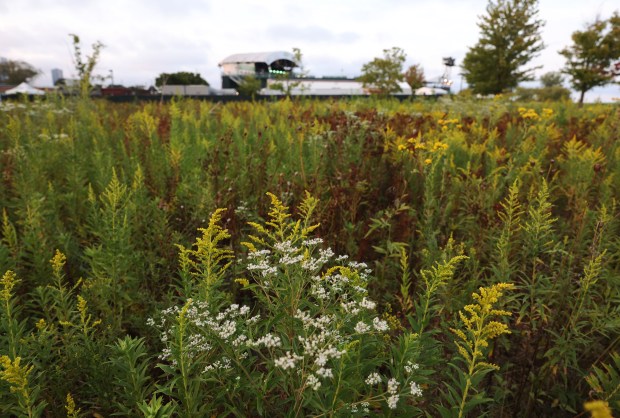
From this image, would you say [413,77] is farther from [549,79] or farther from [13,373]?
[549,79]

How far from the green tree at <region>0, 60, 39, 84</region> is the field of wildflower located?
280 ft

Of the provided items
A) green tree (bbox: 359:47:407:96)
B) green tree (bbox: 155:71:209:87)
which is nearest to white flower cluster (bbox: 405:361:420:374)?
green tree (bbox: 359:47:407:96)

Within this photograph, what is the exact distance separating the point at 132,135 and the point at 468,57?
30.3m

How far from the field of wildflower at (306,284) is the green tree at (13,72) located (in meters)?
85.4

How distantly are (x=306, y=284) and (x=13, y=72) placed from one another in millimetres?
91707

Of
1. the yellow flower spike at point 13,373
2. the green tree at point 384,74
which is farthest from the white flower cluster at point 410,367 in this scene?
the green tree at point 384,74

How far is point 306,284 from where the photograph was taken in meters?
1.86

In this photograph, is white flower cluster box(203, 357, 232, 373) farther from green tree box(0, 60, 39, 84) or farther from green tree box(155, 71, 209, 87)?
green tree box(0, 60, 39, 84)

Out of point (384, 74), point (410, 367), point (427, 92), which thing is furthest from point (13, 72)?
point (410, 367)

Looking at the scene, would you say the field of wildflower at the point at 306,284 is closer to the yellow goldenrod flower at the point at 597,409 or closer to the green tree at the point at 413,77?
the yellow goldenrod flower at the point at 597,409

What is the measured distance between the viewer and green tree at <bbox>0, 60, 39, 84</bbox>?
71188 millimetres

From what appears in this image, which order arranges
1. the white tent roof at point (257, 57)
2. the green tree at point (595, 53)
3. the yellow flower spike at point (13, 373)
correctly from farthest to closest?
1. the white tent roof at point (257, 57)
2. the green tree at point (595, 53)
3. the yellow flower spike at point (13, 373)

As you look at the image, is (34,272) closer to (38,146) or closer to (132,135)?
(38,146)

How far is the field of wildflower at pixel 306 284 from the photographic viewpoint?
4.87 feet
